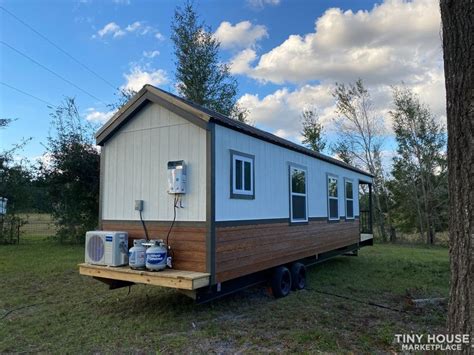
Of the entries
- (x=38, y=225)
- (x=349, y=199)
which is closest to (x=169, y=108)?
(x=349, y=199)

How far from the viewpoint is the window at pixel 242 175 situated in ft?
16.3

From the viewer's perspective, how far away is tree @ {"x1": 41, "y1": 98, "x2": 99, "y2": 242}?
12.2 meters

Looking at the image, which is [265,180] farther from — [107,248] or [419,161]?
[419,161]

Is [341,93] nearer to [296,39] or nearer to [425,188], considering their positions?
[425,188]

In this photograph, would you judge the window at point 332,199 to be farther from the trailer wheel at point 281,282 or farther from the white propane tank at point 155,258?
the white propane tank at point 155,258

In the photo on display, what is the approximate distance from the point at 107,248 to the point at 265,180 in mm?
2521

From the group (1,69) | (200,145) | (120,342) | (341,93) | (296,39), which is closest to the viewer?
(120,342)

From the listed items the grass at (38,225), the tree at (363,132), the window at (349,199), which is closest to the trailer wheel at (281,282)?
the window at (349,199)

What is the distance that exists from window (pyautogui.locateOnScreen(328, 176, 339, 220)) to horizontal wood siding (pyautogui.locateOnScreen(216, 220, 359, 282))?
1.20ft

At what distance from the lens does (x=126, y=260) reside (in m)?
4.92

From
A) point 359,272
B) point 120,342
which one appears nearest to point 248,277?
point 120,342

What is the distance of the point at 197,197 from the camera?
4.59m

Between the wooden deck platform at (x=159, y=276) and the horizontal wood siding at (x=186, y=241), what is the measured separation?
0.12 meters

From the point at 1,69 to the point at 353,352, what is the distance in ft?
37.8
